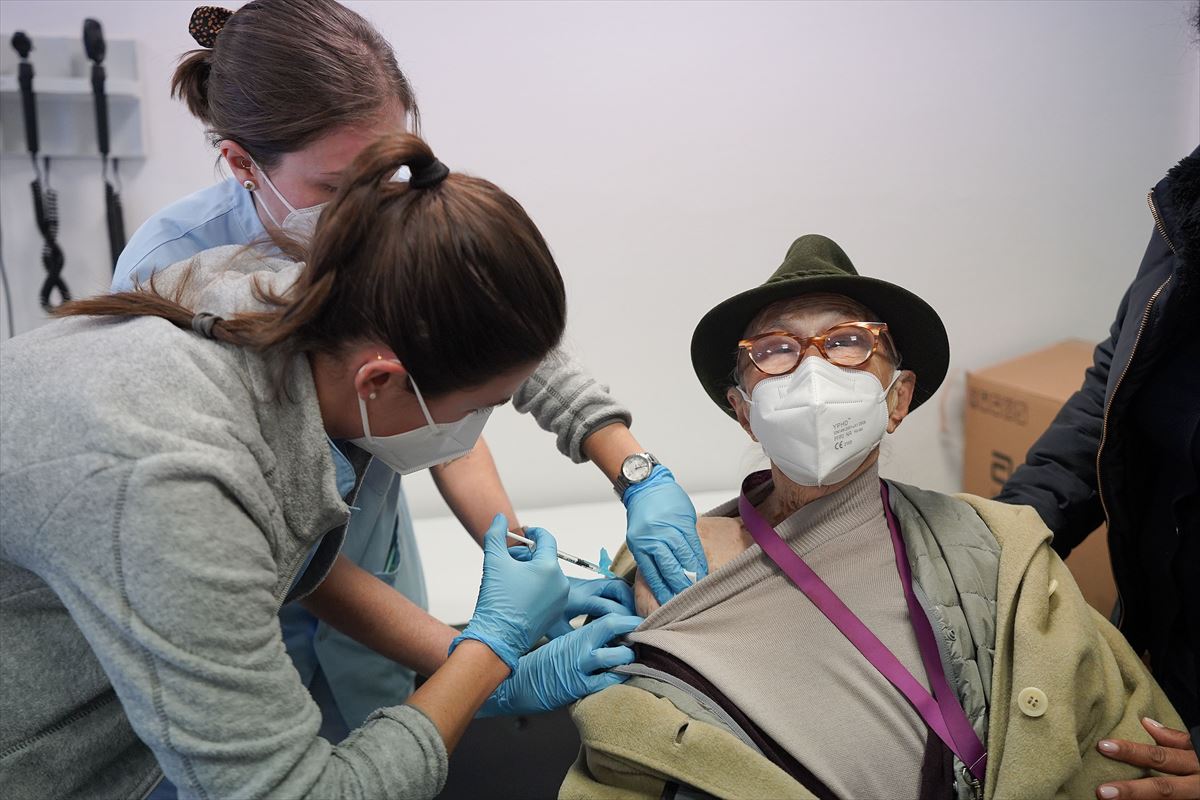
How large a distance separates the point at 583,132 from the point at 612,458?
1.15 metres

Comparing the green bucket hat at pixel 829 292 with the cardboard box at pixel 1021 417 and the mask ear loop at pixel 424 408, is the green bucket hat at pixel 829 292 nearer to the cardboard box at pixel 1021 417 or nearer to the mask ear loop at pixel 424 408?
the mask ear loop at pixel 424 408

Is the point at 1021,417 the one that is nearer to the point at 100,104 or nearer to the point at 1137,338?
the point at 1137,338

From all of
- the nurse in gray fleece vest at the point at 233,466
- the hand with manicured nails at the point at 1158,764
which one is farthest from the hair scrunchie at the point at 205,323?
the hand with manicured nails at the point at 1158,764

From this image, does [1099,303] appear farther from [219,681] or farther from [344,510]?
[219,681]

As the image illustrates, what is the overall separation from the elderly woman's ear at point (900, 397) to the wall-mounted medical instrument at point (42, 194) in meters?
1.88

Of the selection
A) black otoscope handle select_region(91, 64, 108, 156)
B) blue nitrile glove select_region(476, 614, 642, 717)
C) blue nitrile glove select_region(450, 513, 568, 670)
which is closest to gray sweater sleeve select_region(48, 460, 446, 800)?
blue nitrile glove select_region(450, 513, 568, 670)

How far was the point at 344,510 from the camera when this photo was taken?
3.71 ft

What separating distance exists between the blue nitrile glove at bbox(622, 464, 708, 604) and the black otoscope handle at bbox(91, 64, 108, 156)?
1640 mm

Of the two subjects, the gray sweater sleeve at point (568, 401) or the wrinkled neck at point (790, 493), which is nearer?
the wrinkled neck at point (790, 493)

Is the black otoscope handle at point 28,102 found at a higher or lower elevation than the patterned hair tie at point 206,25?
lower

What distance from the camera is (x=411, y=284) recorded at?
1.01m

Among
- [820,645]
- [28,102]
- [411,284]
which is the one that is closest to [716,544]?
[820,645]

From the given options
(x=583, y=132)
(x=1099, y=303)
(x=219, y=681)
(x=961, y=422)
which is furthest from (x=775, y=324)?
(x=1099, y=303)

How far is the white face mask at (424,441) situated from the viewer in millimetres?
1167
